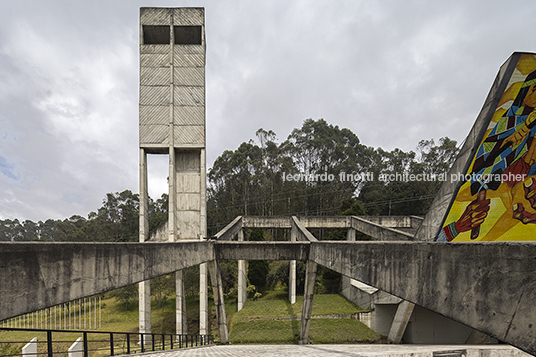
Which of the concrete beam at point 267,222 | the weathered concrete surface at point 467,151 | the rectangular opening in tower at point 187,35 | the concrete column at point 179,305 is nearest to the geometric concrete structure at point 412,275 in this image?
the weathered concrete surface at point 467,151

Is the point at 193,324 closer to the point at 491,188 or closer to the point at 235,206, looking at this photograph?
the point at 235,206

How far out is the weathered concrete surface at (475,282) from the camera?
2.98 metres

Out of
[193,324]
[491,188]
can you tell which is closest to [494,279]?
[491,188]

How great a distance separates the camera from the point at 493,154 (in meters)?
9.59

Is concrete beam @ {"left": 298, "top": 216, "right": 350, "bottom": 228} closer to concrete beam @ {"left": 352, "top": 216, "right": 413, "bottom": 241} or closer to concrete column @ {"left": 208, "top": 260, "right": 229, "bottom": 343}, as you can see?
concrete beam @ {"left": 352, "top": 216, "right": 413, "bottom": 241}

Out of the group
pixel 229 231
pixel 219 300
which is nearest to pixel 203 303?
pixel 219 300

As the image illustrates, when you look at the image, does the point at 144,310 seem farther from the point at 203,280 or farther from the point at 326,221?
the point at 326,221

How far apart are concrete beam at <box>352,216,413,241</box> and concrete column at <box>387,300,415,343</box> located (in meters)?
4.02

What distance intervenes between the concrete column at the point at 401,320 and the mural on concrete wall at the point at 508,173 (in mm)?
4339

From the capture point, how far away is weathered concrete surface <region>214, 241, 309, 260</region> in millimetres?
12484

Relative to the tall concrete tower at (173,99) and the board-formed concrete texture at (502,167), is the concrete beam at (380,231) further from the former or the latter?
the tall concrete tower at (173,99)

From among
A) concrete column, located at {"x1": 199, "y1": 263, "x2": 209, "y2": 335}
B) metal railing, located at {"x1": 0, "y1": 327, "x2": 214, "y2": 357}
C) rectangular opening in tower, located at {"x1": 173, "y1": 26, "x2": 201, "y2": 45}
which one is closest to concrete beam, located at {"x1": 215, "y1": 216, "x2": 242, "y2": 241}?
concrete column, located at {"x1": 199, "y1": 263, "x2": 209, "y2": 335}

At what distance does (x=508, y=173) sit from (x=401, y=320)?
833cm

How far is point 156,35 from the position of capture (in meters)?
19.3
